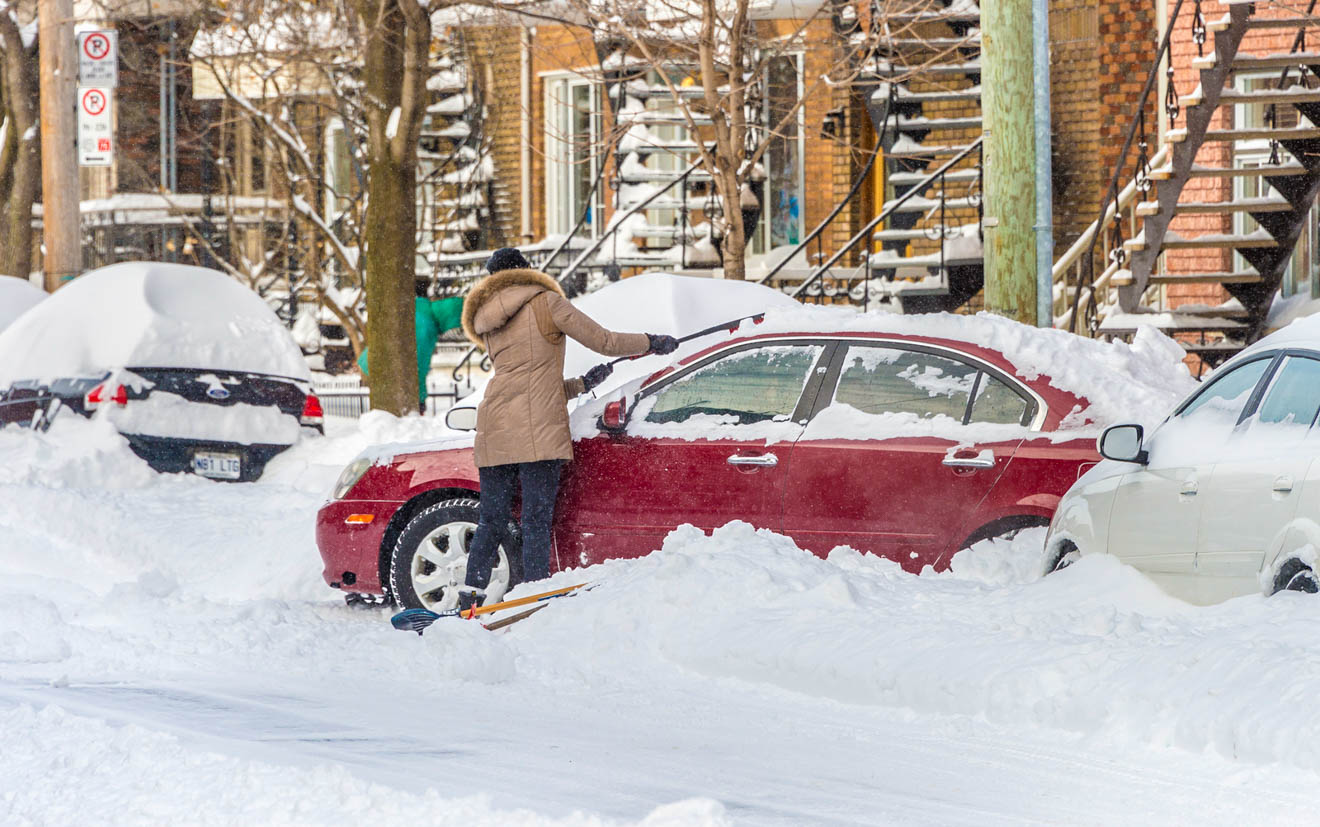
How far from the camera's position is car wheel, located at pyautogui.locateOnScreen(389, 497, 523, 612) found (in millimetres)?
8492

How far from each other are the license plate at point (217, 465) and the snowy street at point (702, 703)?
4.20 metres

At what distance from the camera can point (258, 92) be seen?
2641cm

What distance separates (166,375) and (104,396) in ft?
1.52

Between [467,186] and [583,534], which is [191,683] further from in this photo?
[467,186]

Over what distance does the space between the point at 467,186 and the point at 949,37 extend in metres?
9.59

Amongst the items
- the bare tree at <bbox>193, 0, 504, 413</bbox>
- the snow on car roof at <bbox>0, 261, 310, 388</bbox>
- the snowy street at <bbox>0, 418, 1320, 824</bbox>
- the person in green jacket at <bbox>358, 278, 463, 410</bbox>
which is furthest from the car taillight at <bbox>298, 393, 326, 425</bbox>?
the snowy street at <bbox>0, 418, 1320, 824</bbox>

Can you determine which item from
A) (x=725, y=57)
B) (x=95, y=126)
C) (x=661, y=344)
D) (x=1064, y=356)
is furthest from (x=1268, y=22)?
(x=95, y=126)

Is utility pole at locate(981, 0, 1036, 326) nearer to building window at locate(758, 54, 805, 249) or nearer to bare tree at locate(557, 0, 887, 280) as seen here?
bare tree at locate(557, 0, 887, 280)

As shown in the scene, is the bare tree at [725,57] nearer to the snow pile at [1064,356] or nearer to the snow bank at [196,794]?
the snow pile at [1064,356]

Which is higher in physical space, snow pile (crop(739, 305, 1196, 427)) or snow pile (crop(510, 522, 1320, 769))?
snow pile (crop(739, 305, 1196, 427))

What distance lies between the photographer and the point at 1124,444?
6375 mm

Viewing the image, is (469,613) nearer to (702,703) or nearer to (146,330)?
(702,703)

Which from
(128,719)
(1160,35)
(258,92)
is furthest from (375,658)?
(258,92)

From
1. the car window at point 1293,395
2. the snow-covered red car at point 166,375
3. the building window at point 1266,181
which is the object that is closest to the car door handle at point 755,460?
the car window at point 1293,395
